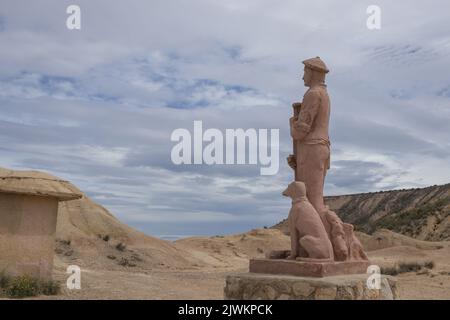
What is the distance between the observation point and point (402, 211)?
56469 mm

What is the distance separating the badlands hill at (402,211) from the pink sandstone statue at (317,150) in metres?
27.3

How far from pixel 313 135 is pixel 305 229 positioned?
1535 millimetres

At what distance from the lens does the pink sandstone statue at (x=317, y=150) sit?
25.6 ft

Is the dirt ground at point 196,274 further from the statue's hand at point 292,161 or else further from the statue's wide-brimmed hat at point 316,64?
the statue's wide-brimmed hat at point 316,64

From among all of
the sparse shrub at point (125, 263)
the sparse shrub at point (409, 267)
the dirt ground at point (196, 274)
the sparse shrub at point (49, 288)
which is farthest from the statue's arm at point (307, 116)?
the sparse shrub at point (125, 263)

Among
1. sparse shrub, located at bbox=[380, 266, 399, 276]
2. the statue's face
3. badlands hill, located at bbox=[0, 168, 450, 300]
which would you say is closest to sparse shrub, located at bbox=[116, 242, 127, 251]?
badlands hill, located at bbox=[0, 168, 450, 300]

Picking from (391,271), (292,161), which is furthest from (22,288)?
(391,271)

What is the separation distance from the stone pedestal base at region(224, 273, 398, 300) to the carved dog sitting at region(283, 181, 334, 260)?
18.2 inches

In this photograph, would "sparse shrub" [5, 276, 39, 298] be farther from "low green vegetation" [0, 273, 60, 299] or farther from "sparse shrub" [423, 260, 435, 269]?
"sparse shrub" [423, 260, 435, 269]

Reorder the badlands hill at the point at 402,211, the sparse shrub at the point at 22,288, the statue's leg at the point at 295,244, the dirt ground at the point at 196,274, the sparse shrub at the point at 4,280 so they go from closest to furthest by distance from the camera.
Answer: the statue's leg at the point at 295,244 → the sparse shrub at the point at 22,288 → the sparse shrub at the point at 4,280 → the dirt ground at the point at 196,274 → the badlands hill at the point at 402,211

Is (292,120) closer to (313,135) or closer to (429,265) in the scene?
(313,135)
